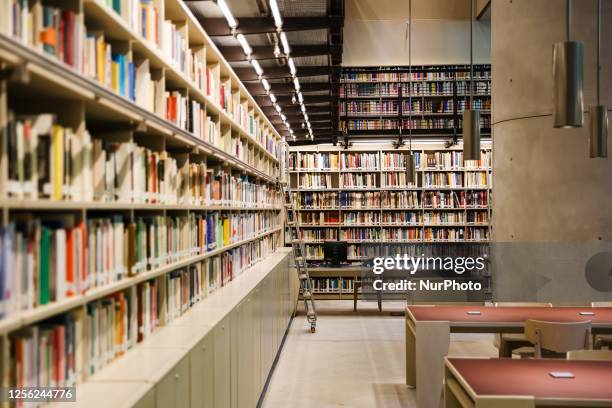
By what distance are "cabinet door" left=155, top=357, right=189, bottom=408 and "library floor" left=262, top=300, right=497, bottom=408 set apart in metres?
2.76

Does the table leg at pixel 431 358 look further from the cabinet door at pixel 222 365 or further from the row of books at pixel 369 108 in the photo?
the row of books at pixel 369 108

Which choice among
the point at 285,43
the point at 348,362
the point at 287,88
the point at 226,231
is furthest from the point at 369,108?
the point at 226,231

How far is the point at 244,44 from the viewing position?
234 inches

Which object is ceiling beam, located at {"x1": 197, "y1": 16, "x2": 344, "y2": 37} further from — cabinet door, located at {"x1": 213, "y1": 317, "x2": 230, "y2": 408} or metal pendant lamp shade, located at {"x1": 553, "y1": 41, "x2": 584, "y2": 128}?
cabinet door, located at {"x1": 213, "y1": 317, "x2": 230, "y2": 408}

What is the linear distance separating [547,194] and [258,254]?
11.5ft

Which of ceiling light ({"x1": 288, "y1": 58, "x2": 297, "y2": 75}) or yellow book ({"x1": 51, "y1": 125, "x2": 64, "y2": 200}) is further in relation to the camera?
ceiling light ({"x1": 288, "y1": 58, "x2": 297, "y2": 75})

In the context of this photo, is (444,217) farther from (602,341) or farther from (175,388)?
(175,388)

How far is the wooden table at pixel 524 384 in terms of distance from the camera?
103 inches

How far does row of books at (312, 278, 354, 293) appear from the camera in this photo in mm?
11133

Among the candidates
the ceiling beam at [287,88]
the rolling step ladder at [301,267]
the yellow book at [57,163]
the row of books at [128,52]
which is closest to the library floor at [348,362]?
the rolling step ladder at [301,267]

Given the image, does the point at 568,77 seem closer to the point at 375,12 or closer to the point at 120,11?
the point at 120,11

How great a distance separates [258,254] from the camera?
7.34m

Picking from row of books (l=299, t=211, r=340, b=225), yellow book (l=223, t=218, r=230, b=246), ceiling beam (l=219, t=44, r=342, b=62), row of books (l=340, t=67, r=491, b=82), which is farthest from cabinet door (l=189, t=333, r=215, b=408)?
row of books (l=340, t=67, r=491, b=82)

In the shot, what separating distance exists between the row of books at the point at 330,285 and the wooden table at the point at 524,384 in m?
7.68
